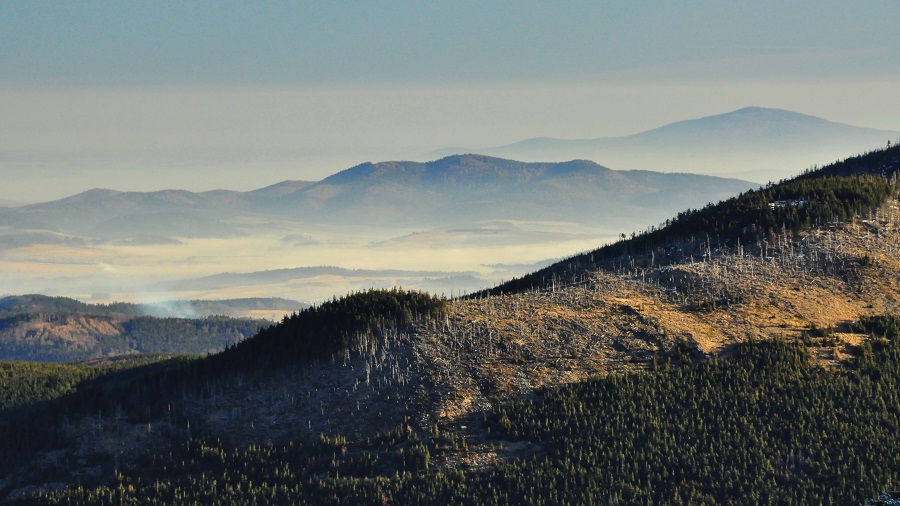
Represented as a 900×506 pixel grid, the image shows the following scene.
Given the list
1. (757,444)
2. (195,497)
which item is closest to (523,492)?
(757,444)

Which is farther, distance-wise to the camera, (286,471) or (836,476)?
(286,471)

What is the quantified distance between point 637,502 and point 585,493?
739 cm

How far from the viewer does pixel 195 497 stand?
7643 inches

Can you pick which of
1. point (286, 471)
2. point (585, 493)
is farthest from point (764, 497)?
point (286, 471)

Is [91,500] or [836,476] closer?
[836,476]

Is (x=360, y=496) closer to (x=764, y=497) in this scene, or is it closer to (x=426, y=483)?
(x=426, y=483)

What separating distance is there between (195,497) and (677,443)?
6988cm

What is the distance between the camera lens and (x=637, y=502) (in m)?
178

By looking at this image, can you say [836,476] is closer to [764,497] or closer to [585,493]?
[764,497]

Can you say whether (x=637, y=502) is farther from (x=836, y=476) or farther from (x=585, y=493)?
(x=836, y=476)

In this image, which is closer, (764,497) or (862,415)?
(764,497)

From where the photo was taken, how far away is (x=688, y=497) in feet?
585

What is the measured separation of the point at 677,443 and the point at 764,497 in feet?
61.1

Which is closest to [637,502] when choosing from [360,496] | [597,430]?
[597,430]
